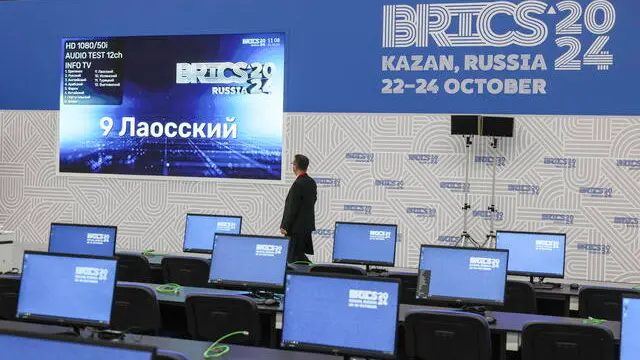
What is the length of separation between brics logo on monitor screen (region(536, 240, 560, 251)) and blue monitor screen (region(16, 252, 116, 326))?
176 inches

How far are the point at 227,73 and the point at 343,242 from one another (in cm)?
397

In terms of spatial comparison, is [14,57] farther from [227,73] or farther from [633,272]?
[633,272]

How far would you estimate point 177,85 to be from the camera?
11.9m

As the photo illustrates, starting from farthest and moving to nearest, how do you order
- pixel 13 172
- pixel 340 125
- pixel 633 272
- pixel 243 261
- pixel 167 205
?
pixel 13 172 → pixel 167 205 → pixel 340 125 → pixel 633 272 → pixel 243 261

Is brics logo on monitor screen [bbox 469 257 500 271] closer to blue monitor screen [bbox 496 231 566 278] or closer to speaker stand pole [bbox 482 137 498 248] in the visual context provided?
blue monitor screen [bbox 496 231 566 278]

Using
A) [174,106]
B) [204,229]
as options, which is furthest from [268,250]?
[174,106]

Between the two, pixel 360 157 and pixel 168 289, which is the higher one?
pixel 360 157

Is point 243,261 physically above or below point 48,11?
below

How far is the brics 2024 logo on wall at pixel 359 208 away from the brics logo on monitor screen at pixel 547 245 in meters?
3.42

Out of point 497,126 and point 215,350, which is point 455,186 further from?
point 215,350

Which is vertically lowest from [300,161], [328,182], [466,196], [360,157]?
[466,196]

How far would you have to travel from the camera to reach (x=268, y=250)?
21.3 ft

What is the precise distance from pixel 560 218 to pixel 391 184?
215 cm

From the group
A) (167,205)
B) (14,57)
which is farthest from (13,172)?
(167,205)
